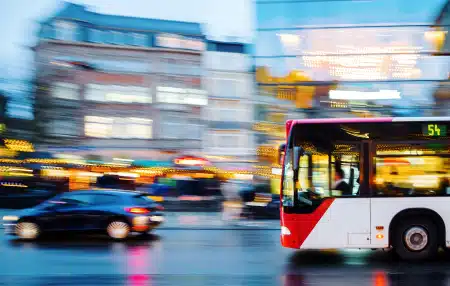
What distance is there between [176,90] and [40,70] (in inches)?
504

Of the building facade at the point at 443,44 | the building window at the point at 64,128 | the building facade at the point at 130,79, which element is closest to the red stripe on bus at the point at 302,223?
the building facade at the point at 443,44

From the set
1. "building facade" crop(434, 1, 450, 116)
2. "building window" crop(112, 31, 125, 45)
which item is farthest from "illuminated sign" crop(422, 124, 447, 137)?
"building window" crop(112, 31, 125, 45)

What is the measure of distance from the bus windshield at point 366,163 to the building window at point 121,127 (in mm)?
34955

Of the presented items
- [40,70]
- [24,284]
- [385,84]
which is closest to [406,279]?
[24,284]

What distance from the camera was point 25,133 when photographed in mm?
37125

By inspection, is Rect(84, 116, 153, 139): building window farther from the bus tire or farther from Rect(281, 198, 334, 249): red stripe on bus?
the bus tire

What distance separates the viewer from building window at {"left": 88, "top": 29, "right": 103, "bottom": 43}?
46.5 metres

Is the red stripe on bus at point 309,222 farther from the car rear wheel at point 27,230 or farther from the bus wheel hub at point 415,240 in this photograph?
the car rear wheel at point 27,230

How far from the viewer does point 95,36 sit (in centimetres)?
4669

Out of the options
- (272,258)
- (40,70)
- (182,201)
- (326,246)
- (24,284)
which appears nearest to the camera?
(24,284)

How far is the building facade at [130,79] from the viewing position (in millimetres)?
44906

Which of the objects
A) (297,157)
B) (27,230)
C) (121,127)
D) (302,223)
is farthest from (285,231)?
(121,127)

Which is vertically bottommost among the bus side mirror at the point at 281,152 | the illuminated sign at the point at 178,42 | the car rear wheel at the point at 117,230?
the car rear wheel at the point at 117,230

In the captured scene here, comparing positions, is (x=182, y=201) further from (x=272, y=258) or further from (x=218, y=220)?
(x=272, y=258)
